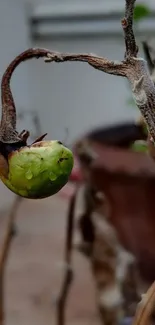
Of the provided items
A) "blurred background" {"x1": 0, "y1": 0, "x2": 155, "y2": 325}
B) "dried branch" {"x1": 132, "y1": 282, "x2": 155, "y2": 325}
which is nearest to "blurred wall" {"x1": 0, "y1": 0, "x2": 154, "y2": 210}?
"blurred background" {"x1": 0, "y1": 0, "x2": 155, "y2": 325}

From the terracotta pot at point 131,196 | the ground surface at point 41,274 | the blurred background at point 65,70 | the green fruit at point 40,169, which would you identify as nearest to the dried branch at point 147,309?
the green fruit at point 40,169

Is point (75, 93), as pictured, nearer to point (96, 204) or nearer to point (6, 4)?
point (6, 4)

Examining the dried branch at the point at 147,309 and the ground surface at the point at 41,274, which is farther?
the ground surface at the point at 41,274

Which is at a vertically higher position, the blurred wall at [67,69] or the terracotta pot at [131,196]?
the terracotta pot at [131,196]

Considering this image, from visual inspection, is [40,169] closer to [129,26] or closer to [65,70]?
[129,26]

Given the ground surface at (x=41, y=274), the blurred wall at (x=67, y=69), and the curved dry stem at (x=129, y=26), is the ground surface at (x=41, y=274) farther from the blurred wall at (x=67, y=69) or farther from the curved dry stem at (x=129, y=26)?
the curved dry stem at (x=129, y=26)

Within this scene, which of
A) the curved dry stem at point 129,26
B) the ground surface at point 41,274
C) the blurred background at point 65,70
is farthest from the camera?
the blurred background at point 65,70

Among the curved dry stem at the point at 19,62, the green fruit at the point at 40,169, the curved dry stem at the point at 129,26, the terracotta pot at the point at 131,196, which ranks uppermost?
the curved dry stem at the point at 129,26
